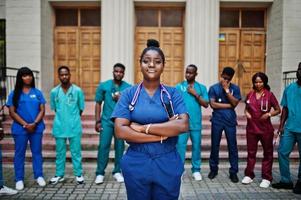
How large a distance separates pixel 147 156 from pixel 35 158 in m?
3.87

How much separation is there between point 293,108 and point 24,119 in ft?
15.2

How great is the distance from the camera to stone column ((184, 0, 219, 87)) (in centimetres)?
1209

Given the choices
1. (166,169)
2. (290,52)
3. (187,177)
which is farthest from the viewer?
(290,52)

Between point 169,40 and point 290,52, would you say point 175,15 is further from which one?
point 290,52

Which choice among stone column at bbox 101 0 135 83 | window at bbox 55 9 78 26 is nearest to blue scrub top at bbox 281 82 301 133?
stone column at bbox 101 0 135 83

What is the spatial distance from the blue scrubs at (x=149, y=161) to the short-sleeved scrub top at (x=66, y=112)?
3382 mm

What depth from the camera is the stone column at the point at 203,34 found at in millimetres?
12086

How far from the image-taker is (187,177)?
7.34m

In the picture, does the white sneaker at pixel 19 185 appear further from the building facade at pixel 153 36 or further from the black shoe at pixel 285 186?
the building facade at pixel 153 36

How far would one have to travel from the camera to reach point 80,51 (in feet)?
43.3

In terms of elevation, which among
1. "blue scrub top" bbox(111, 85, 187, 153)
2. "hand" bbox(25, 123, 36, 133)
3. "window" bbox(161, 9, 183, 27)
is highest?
"window" bbox(161, 9, 183, 27)

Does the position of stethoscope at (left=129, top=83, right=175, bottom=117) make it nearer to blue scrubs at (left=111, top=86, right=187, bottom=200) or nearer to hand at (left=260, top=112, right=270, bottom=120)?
Answer: blue scrubs at (left=111, top=86, right=187, bottom=200)

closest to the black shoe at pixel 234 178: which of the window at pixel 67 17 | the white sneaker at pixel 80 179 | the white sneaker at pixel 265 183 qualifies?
the white sneaker at pixel 265 183

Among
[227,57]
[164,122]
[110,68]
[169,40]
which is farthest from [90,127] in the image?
Answer: [164,122]
